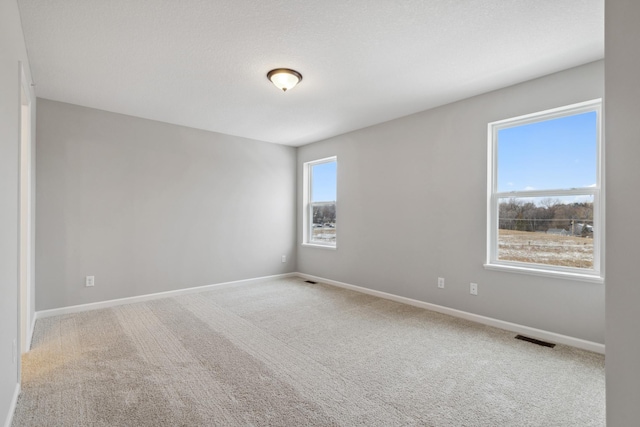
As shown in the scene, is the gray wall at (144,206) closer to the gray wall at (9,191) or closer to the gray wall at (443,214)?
the gray wall at (443,214)

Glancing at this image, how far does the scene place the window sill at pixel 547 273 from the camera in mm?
2688

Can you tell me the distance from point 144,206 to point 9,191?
2570 mm

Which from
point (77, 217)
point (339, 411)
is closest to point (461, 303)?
point (339, 411)

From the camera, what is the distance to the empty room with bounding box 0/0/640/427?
1874 mm

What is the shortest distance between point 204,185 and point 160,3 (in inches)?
120

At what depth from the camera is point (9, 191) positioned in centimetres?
178

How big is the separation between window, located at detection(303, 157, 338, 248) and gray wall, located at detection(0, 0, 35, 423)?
3.99 metres

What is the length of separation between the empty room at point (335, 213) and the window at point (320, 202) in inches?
10.8

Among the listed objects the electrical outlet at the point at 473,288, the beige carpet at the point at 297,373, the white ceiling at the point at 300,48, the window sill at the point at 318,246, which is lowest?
the beige carpet at the point at 297,373

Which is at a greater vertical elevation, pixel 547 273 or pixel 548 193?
pixel 548 193

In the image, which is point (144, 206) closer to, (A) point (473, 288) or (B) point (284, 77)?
(B) point (284, 77)

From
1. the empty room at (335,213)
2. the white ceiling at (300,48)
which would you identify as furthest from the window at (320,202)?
the white ceiling at (300,48)

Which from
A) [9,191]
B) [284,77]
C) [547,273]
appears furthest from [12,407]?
[547,273]

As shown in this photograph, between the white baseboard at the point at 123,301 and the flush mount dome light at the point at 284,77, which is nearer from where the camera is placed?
the flush mount dome light at the point at 284,77
